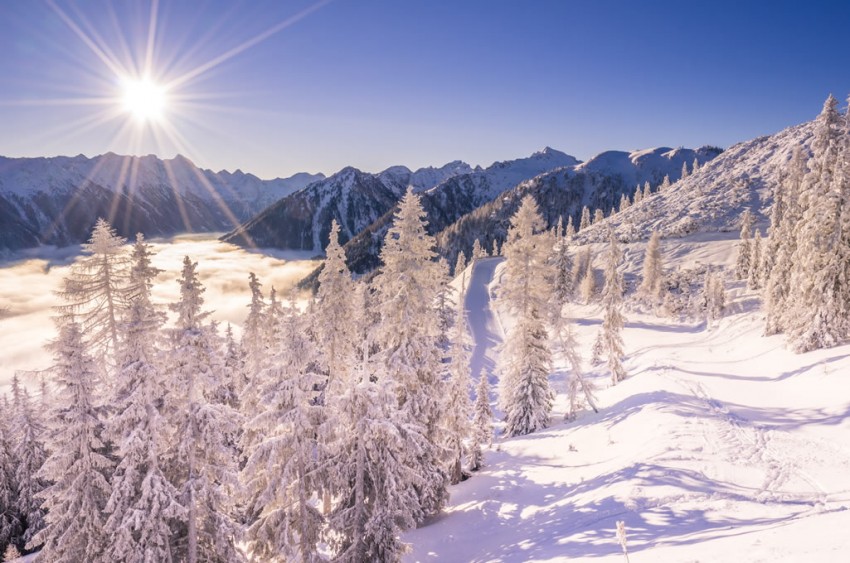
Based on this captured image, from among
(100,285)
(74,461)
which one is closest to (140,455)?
(74,461)

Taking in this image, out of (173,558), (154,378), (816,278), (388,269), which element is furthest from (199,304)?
(816,278)

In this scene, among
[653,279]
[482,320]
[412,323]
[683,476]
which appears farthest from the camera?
[482,320]

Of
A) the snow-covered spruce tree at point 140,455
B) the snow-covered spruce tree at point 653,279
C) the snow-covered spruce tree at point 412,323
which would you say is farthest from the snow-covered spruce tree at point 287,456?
the snow-covered spruce tree at point 653,279

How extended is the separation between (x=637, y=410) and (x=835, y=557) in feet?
53.3

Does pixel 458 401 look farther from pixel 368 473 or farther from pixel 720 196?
pixel 720 196

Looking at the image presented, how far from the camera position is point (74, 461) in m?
14.1

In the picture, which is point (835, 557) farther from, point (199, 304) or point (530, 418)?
point (530, 418)

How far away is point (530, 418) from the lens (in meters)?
28.5

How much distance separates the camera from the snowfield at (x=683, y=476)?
10.4 metres

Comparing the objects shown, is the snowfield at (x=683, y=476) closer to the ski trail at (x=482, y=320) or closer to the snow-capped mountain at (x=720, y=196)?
the ski trail at (x=482, y=320)

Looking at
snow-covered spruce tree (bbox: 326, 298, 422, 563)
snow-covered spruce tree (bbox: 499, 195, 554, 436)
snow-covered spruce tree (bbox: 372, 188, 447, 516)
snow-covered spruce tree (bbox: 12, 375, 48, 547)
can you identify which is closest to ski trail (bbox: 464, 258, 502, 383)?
snow-covered spruce tree (bbox: 499, 195, 554, 436)

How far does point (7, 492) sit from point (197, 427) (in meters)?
33.0

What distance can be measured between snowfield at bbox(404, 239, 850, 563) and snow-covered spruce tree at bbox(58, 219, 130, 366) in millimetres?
16629

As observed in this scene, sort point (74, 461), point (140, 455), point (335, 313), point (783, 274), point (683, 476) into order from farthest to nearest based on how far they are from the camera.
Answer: point (783, 274) < point (335, 313) < point (74, 461) < point (683, 476) < point (140, 455)
